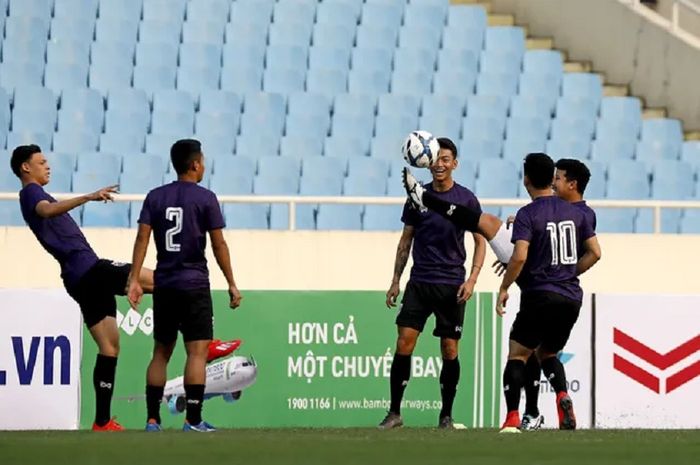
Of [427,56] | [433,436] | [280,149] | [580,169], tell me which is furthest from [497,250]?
[427,56]

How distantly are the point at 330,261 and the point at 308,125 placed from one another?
3174 millimetres

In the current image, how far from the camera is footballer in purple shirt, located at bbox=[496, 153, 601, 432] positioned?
11406mm

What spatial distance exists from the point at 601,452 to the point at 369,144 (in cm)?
1020

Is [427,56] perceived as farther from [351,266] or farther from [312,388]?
[312,388]

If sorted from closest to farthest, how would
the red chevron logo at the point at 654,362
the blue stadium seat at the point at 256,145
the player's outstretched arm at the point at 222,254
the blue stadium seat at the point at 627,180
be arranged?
the player's outstretched arm at the point at 222,254 → the red chevron logo at the point at 654,362 → the blue stadium seat at the point at 256,145 → the blue stadium seat at the point at 627,180

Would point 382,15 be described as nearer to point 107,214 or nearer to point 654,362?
point 107,214

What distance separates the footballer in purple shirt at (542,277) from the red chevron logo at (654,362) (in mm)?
3436

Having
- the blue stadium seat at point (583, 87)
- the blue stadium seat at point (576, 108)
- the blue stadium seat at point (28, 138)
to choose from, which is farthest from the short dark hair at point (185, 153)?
the blue stadium seat at point (583, 87)

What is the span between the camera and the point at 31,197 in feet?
38.6

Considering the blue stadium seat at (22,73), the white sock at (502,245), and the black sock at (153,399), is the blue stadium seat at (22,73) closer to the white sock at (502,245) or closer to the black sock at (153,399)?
the white sock at (502,245)

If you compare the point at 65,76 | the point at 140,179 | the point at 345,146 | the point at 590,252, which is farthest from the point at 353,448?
the point at 65,76

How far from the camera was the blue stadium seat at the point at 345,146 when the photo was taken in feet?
62.0

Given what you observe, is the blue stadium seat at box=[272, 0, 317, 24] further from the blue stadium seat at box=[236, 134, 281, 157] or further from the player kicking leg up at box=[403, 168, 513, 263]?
the player kicking leg up at box=[403, 168, 513, 263]

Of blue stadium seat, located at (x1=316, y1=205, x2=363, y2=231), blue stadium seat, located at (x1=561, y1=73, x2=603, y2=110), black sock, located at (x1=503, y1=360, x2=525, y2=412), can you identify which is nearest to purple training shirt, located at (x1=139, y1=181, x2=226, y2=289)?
black sock, located at (x1=503, y1=360, x2=525, y2=412)
